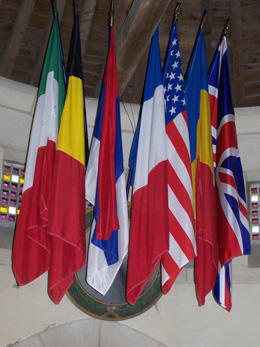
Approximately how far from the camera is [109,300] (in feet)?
19.3

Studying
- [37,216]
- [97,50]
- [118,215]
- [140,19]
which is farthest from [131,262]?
→ [97,50]

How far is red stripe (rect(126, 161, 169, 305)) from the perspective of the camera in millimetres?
5133

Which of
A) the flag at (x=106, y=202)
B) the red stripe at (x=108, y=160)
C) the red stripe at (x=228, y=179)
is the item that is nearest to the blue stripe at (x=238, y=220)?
the red stripe at (x=228, y=179)

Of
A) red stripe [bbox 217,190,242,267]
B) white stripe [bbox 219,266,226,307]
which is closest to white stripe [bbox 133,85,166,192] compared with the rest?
red stripe [bbox 217,190,242,267]

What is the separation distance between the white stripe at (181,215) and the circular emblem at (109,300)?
88 cm

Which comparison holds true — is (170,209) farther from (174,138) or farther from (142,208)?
(174,138)

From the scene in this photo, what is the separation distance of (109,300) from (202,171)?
3.96ft

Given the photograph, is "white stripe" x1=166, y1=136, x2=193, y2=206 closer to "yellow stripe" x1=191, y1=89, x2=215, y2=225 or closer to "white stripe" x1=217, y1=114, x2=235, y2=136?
"yellow stripe" x1=191, y1=89, x2=215, y2=225

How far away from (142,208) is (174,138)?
23.1 inches

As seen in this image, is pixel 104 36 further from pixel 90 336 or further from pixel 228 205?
pixel 90 336

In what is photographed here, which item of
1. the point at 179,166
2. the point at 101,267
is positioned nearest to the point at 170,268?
the point at 101,267

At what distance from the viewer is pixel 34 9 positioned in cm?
693

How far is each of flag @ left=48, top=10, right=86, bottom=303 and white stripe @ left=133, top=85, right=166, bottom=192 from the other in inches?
15.9

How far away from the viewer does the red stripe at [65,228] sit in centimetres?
511
